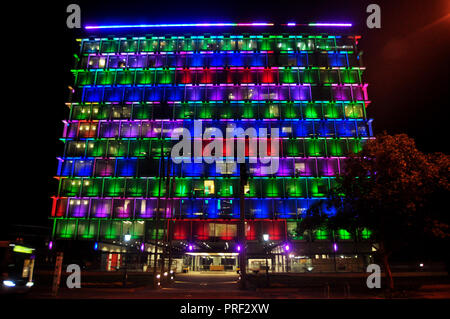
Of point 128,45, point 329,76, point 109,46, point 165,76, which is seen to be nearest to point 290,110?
point 329,76

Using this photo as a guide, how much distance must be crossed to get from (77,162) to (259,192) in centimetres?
3303

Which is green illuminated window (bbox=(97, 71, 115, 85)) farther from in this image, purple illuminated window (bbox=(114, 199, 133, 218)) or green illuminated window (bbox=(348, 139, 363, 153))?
green illuminated window (bbox=(348, 139, 363, 153))

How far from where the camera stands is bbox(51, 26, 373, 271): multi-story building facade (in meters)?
55.9

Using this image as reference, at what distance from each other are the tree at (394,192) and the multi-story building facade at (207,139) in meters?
31.9

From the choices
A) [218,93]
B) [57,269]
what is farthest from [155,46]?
[57,269]

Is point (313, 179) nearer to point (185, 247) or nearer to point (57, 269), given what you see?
point (185, 247)

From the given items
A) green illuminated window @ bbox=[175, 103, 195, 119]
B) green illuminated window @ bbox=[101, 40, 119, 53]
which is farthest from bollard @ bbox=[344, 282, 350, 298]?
green illuminated window @ bbox=[101, 40, 119, 53]

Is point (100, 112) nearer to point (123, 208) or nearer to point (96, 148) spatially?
point (96, 148)

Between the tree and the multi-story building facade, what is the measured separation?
31.9 m

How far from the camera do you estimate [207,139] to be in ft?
195

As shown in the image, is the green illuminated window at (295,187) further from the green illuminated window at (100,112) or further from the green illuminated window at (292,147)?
the green illuminated window at (100,112)

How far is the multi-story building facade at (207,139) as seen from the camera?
55.9 meters

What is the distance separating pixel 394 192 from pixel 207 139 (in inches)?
1658

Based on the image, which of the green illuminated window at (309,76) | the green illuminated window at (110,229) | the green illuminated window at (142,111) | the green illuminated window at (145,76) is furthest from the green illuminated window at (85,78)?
the green illuminated window at (309,76)
